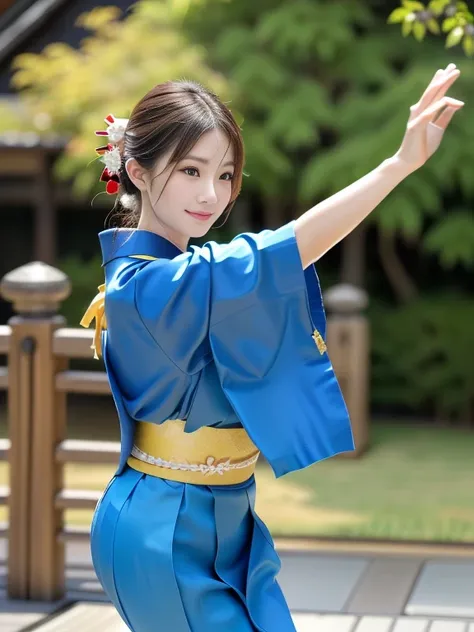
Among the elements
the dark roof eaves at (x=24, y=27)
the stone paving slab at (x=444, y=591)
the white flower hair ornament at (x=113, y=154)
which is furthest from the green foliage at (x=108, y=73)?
the white flower hair ornament at (x=113, y=154)

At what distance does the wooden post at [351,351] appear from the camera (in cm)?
826

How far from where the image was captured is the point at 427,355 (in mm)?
10047

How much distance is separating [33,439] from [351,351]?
155 inches

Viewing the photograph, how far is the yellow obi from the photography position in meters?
2.43

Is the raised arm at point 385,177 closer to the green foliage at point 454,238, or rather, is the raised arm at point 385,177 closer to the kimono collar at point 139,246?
the kimono collar at point 139,246

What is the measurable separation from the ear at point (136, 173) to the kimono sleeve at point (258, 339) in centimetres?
25

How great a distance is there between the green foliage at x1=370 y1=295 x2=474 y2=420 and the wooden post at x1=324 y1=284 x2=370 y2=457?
1.70 metres

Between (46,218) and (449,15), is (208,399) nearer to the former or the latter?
(449,15)

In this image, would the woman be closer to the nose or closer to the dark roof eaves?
the nose

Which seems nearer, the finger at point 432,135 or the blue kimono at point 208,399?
the finger at point 432,135

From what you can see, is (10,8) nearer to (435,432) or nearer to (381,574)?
(435,432)

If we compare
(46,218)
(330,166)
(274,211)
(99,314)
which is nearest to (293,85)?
(330,166)

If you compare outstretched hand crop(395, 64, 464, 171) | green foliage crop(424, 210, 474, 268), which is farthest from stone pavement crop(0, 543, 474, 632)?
green foliage crop(424, 210, 474, 268)

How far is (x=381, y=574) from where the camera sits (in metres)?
4.86
